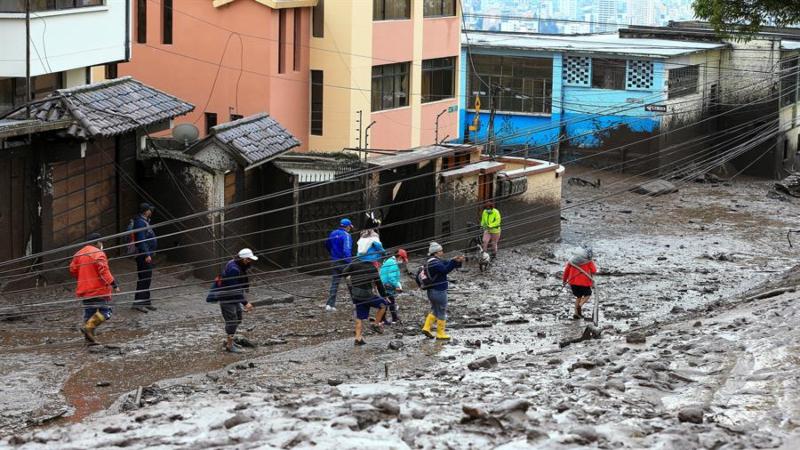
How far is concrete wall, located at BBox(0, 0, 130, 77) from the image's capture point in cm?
2167

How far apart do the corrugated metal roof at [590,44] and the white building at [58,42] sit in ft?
65.9

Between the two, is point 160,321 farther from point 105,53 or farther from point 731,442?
point 731,442

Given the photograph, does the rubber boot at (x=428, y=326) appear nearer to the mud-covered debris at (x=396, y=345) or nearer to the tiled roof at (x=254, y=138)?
the mud-covered debris at (x=396, y=345)

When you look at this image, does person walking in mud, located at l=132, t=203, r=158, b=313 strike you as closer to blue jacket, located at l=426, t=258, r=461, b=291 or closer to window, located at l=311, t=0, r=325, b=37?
blue jacket, located at l=426, t=258, r=461, b=291

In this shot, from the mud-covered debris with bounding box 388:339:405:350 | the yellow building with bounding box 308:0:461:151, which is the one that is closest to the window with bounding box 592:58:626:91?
the yellow building with bounding box 308:0:461:151

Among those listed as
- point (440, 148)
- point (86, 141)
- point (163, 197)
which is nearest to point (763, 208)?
point (440, 148)

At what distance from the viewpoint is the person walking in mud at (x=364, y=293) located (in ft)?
63.2

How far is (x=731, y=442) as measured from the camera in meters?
11.9

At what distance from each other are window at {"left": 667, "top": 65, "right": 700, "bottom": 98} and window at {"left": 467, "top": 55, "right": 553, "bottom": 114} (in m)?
4.38

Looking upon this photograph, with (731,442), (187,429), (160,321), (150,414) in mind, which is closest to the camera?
(731,442)

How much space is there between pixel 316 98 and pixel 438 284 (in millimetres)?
14876

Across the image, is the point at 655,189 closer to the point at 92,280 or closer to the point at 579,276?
the point at 579,276

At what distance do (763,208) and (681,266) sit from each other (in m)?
11.2

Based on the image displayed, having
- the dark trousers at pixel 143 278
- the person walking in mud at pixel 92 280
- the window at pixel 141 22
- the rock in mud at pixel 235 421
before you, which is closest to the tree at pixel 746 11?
the dark trousers at pixel 143 278
